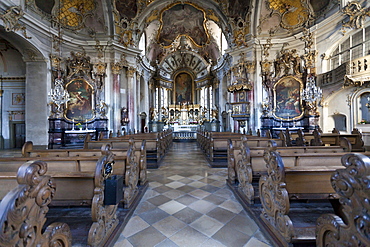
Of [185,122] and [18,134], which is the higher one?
[185,122]

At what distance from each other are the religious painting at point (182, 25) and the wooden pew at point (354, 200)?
16151 millimetres

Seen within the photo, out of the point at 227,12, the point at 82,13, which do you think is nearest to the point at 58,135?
the point at 82,13

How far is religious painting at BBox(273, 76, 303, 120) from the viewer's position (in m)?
10.5

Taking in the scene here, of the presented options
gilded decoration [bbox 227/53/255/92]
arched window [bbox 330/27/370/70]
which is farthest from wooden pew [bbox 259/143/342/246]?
arched window [bbox 330/27/370/70]

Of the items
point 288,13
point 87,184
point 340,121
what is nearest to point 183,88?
point 288,13

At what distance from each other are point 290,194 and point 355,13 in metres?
10.8

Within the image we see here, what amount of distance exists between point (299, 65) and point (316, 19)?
8.65 ft

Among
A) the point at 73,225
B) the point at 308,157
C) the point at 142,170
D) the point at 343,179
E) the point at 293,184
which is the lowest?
the point at 73,225

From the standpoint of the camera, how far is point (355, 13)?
25.3ft

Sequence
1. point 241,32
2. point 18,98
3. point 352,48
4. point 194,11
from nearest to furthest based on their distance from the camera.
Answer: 1. point 352,48
2. point 18,98
3. point 241,32
4. point 194,11

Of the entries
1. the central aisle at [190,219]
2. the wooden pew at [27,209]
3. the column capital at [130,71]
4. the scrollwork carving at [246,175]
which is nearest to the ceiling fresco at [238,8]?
the column capital at [130,71]

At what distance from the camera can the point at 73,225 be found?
210 cm

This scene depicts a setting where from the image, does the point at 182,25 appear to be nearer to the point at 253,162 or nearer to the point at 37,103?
the point at 37,103

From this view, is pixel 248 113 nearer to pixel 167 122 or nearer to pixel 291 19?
pixel 291 19
